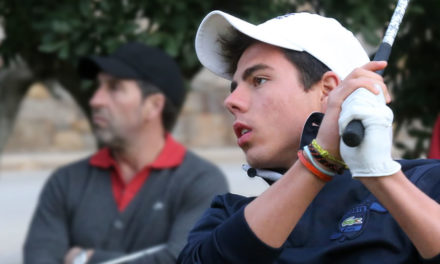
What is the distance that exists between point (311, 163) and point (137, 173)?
7.59ft

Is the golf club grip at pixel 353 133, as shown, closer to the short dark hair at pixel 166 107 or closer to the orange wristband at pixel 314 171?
the orange wristband at pixel 314 171

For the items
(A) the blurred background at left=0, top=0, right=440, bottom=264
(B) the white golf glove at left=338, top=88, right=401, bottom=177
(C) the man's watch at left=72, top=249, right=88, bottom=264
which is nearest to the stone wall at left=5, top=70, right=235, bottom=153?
(A) the blurred background at left=0, top=0, right=440, bottom=264

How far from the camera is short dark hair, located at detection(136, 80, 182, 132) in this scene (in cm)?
414

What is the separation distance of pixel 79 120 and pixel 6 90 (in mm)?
13724

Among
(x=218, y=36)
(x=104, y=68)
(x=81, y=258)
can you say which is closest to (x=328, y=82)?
(x=218, y=36)

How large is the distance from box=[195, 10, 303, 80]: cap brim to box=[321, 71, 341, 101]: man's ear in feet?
0.28

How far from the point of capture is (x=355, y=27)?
3705 mm

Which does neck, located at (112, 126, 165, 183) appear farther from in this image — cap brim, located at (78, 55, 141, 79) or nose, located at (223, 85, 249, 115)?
nose, located at (223, 85, 249, 115)

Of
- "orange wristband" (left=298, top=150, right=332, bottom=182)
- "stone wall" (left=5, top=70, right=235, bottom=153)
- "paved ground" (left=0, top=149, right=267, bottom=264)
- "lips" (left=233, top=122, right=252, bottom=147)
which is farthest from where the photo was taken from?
"stone wall" (left=5, top=70, right=235, bottom=153)

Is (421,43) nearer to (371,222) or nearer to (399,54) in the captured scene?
(399,54)

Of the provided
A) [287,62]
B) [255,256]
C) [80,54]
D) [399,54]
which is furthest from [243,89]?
[399,54]

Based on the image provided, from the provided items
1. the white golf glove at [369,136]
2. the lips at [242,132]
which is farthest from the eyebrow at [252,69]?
the white golf glove at [369,136]

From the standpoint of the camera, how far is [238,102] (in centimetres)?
192

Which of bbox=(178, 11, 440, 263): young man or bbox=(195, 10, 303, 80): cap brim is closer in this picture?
bbox=(178, 11, 440, 263): young man
